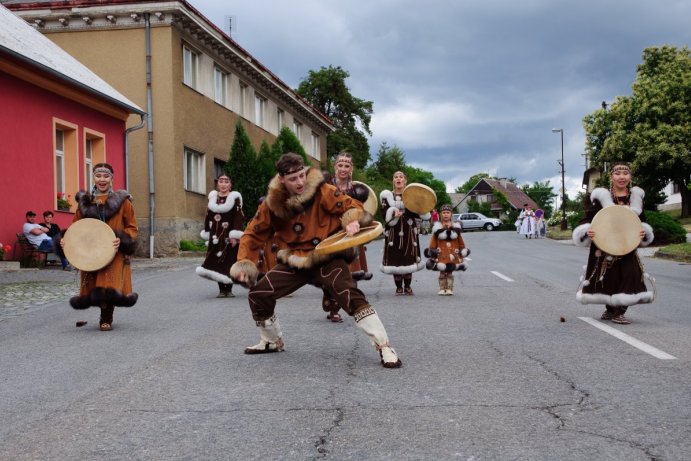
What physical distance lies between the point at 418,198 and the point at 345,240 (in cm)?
547

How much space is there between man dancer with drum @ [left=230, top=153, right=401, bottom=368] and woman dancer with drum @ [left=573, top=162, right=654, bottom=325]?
324cm

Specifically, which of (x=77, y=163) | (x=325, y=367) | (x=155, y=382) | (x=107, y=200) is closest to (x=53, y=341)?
(x=107, y=200)

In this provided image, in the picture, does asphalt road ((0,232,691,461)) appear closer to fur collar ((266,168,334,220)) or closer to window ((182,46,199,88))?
fur collar ((266,168,334,220))

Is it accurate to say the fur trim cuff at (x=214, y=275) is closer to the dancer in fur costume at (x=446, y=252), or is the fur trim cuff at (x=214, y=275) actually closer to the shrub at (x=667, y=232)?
the dancer in fur costume at (x=446, y=252)

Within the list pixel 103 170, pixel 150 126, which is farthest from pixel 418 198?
pixel 150 126

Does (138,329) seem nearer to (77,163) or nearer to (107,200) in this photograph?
(107,200)

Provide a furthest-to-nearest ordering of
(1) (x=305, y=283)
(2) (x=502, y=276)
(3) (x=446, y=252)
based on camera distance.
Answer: (2) (x=502, y=276), (3) (x=446, y=252), (1) (x=305, y=283)

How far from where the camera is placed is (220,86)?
29.7 meters

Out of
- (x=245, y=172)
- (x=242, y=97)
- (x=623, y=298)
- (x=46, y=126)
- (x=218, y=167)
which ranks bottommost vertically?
(x=623, y=298)

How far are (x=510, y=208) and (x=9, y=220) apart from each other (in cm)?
10966

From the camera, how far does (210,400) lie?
4.71 meters

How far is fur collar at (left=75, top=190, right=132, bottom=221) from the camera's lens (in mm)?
8320

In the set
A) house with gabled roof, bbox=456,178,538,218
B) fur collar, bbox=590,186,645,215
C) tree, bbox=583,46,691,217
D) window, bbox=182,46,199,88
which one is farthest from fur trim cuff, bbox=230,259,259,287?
house with gabled roof, bbox=456,178,538,218

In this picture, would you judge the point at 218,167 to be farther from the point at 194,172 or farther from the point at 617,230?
the point at 617,230
